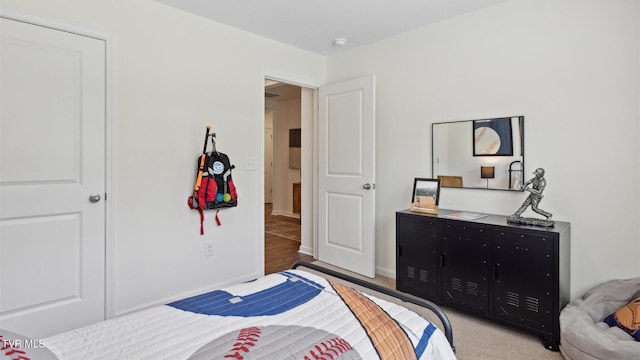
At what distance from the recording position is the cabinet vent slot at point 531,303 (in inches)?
85.2

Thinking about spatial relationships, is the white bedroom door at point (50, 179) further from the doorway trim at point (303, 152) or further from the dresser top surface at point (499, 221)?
the dresser top surface at point (499, 221)

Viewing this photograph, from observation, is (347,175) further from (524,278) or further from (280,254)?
(524,278)

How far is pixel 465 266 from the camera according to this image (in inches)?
98.4

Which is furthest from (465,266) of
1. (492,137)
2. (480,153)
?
(492,137)

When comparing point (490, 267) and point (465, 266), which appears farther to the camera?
point (465, 266)

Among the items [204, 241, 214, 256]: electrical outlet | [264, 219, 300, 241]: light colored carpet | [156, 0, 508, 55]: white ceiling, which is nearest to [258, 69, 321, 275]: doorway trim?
[156, 0, 508, 55]: white ceiling

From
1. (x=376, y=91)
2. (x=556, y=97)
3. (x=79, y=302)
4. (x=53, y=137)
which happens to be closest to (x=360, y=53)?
(x=376, y=91)

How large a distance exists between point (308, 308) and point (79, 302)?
6.19 feet

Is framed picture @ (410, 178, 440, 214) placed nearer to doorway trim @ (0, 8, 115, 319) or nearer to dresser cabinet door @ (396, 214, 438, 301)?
dresser cabinet door @ (396, 214, 438, 301)

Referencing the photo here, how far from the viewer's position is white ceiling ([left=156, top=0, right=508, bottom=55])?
2648 mm

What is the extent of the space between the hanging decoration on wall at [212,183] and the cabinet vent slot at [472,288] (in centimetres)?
203

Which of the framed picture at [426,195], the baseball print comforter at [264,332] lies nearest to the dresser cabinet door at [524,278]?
the framed picture at [426,195]

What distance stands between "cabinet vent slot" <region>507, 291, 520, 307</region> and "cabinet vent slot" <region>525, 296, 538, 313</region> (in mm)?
53

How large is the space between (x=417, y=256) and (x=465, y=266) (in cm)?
40
